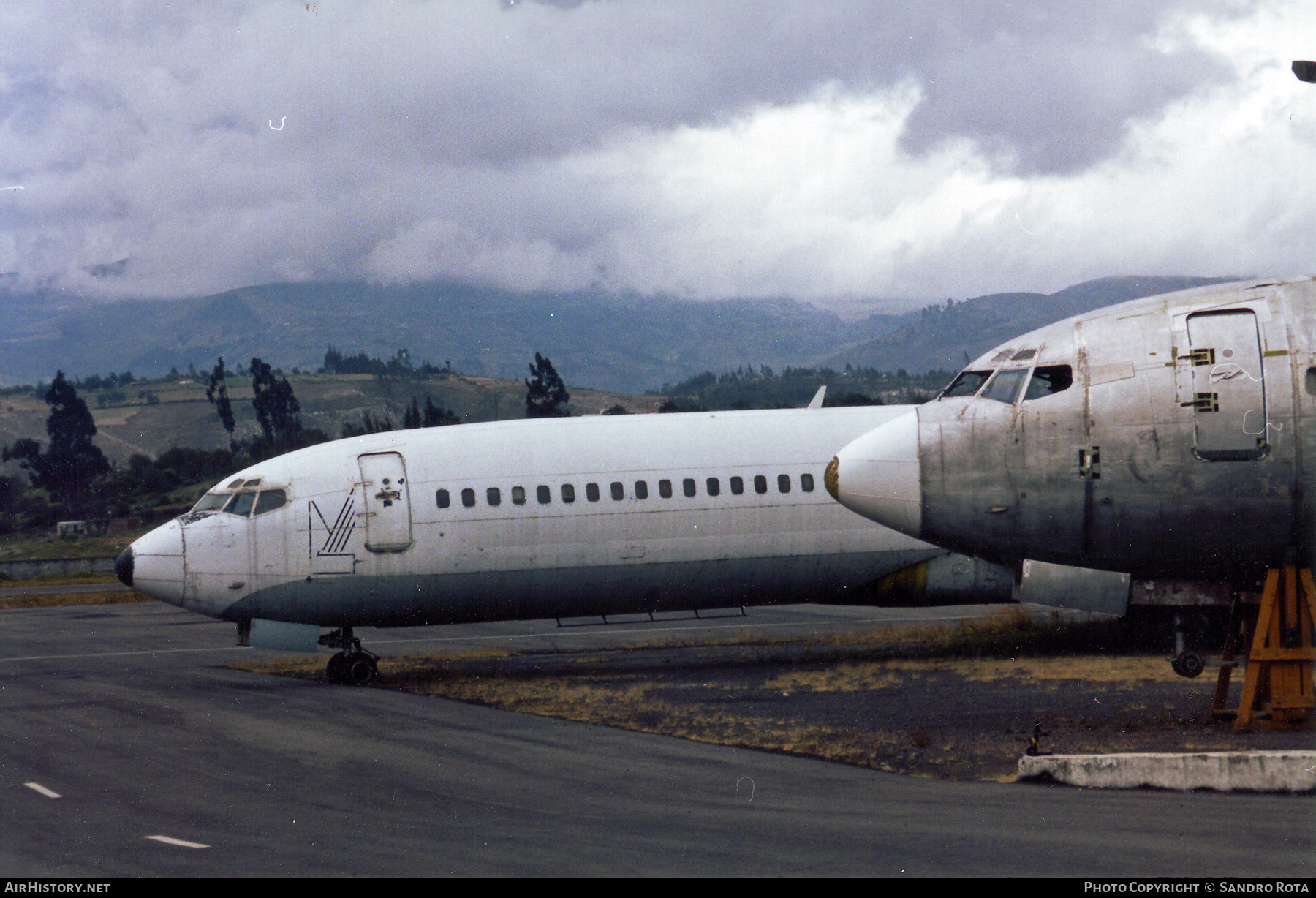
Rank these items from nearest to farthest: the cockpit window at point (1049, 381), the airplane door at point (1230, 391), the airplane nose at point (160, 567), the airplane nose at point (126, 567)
Answer: the airplane door at point (1230, 391)
the cockpit window at point (1049, 381)
the airplane nose at point (160, 567)
the airplane nose at point (126, 567)

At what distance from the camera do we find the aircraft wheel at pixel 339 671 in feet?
78.9

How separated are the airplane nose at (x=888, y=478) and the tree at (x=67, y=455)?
4156 inches

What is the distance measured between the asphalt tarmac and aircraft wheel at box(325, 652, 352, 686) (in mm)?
2566

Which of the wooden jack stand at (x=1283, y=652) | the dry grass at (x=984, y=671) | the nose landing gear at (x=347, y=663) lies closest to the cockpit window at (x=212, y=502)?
the nose landing gear at (x=347, y=663)

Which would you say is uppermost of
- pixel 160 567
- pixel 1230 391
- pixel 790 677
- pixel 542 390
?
pixel 542 390

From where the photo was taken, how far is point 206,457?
4872 inches

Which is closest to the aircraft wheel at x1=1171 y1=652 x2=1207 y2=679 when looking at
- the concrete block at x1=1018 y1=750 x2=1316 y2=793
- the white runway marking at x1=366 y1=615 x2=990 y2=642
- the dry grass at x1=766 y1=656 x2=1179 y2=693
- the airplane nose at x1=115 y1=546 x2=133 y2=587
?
the dry grass at x1=766 y1=656 x2=1179 y2=693

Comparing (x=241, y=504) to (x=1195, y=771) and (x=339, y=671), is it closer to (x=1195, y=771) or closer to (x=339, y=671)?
(x=339, y=671)

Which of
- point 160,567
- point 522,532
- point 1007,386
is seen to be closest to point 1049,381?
point 1007,386

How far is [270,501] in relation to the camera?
23.5m

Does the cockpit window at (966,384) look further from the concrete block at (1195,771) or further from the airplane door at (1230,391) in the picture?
the concrete block at (1195,771)

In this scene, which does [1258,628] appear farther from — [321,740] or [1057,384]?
[321,740]

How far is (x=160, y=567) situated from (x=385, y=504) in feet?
13.9

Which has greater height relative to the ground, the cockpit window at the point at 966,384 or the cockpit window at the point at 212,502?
the cockpit window at the point at 966,384
